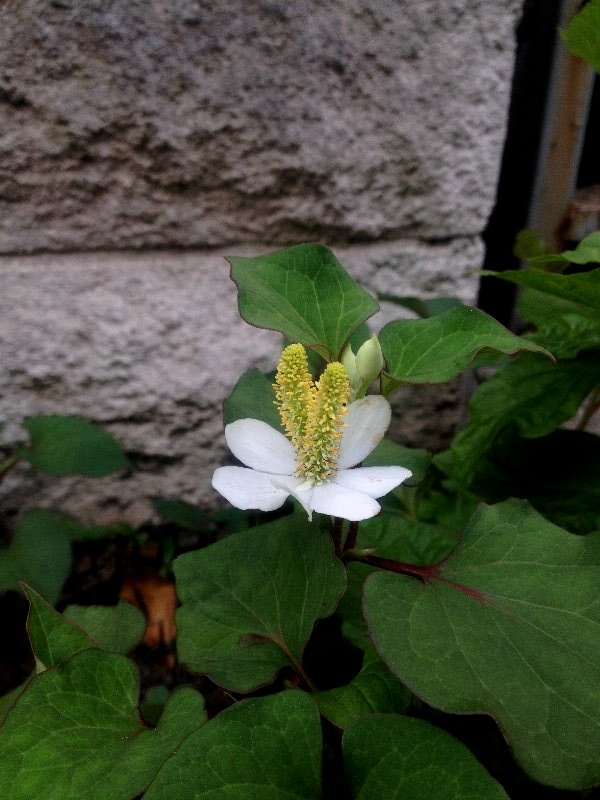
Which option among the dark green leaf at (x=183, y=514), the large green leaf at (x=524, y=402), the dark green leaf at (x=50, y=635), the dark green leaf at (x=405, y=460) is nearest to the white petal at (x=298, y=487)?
the dark green leaf at (x=405, y=460)

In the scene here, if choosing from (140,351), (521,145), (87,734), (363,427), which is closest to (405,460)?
(363,427)

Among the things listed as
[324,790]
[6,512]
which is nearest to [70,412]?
[6,512]

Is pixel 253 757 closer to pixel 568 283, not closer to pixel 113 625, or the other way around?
pixel 113 625

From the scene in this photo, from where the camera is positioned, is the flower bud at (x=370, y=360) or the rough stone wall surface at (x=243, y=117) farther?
the rough stone wall surface at (x=243, y=117)

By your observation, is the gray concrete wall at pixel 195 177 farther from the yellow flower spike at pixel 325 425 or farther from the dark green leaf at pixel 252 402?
the yellow flower spike at pixel 325 425

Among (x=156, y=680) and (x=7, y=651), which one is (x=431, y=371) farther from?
(x=7, y=651)

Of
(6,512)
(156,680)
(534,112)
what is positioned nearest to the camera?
(156,680)
